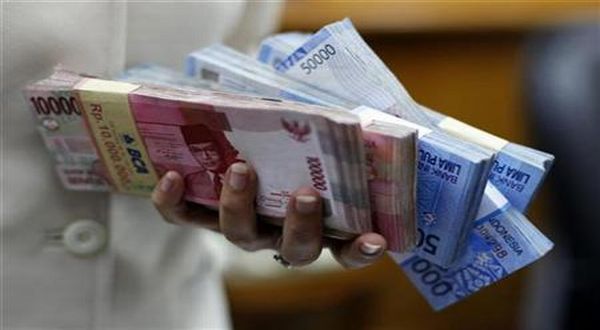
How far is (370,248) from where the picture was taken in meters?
0.56

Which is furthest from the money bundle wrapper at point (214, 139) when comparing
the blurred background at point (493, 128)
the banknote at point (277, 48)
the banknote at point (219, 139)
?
the blurred background at point (493, 128)

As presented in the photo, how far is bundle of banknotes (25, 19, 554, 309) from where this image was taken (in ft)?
1.71

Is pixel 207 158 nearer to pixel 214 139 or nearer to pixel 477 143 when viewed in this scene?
pixel 214 139

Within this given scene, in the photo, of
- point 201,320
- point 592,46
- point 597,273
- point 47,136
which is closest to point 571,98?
point 592,46

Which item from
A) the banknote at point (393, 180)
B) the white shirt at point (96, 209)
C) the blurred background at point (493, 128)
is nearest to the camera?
the banknote at point (393, 180)

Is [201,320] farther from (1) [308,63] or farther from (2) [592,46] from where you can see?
(2) [592,46]

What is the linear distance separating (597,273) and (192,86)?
25.3 inches

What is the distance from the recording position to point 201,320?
794 millimetres

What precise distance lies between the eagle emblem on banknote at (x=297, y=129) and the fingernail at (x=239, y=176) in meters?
0.05

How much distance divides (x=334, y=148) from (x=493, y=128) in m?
1.31

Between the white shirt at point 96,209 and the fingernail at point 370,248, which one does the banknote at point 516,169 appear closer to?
the fingernail at point 370,248

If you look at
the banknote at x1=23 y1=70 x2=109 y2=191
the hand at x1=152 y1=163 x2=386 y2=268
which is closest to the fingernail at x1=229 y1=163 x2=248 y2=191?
the hand at x1=152 y1=163 x2=386 y2=268

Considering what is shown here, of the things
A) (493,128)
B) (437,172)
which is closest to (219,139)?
(437,172)

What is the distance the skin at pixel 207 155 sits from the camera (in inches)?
22.4
